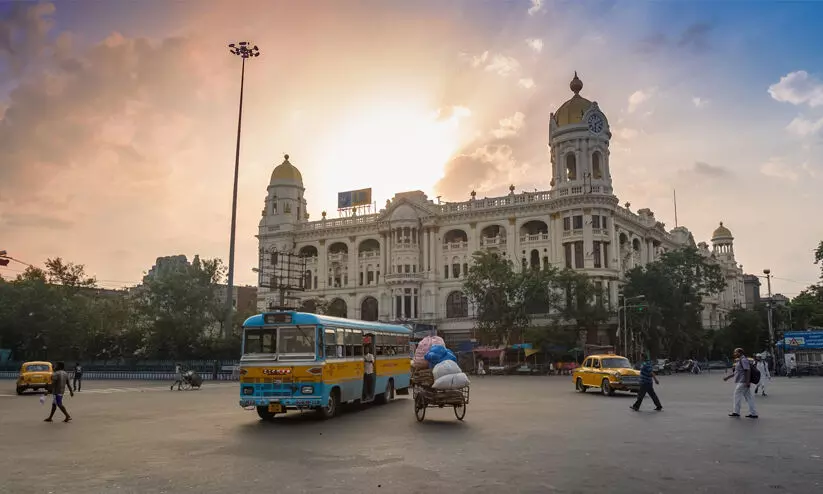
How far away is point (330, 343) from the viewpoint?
18.8m

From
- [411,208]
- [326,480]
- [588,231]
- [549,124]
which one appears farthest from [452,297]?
[326,480]

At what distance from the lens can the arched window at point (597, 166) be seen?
69438 mm

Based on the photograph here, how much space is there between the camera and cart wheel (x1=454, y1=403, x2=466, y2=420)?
18.3 metres

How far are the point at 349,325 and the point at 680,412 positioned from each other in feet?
34.5

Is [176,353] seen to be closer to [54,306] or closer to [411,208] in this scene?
[54,306]

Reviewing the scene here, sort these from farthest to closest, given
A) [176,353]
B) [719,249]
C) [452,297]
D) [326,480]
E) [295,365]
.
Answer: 1. [719,249]
2. [452,297]
3. [176,353]
4. [295,365]
5. [326,480]

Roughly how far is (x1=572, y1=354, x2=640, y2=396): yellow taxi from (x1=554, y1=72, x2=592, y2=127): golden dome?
148 feet

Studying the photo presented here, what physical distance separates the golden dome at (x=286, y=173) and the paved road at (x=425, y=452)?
223ft

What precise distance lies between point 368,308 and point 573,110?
107 feet

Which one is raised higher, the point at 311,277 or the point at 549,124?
the point at 549,124

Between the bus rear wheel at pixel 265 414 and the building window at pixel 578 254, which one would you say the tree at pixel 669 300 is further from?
the bus rear wheel at pixel 265 414

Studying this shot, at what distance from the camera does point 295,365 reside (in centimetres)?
1764

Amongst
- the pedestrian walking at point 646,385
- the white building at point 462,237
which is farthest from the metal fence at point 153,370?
the pedestrian walking at point 646,385

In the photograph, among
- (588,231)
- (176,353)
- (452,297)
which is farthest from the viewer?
(452,297)
